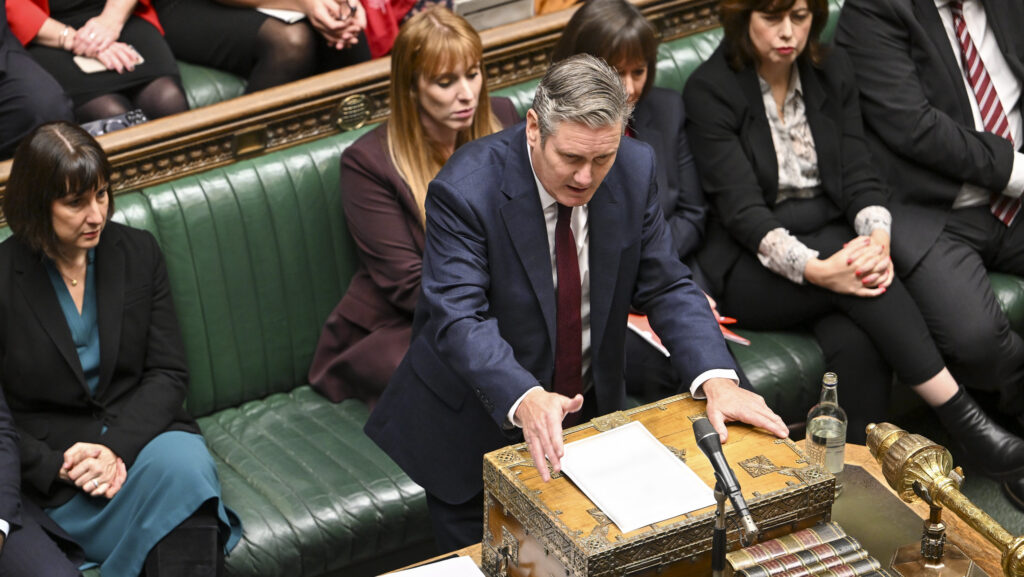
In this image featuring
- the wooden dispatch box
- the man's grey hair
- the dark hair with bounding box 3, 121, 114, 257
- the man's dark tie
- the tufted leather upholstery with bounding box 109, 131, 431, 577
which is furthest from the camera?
the tufted leather upholstery with bounding box 109, 131, 431, 577

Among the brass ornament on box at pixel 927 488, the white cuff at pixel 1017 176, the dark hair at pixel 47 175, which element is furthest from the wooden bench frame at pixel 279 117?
the brass ornament on box at pixel 927 488

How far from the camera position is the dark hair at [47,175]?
307 cm

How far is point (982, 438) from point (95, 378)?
8.10 ft

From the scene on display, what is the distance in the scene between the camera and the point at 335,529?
3316mm

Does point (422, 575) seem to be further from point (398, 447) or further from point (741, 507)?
point (741, 507)

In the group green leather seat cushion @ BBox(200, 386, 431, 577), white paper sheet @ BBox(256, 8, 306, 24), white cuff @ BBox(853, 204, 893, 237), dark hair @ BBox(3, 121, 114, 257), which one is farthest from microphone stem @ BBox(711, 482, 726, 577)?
white paper sheet @ BBox(256, 8, 306, 24)

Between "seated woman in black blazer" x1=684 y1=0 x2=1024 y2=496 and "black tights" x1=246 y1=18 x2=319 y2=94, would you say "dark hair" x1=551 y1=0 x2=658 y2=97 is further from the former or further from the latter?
"black tights" x1=246 y1=18 x2=319 y2=94

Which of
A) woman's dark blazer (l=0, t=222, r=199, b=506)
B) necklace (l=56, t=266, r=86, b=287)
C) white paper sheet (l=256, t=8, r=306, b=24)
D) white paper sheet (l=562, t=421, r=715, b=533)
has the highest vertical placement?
white paper sheet (l=256, t=8, r=306, b=24)

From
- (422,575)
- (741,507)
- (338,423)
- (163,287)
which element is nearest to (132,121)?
(163,287)

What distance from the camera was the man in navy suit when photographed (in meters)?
2.51

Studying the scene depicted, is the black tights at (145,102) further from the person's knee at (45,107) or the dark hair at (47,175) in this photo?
the dark hair at (47,175)

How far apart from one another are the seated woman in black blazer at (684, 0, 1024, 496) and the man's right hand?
5.40 feet

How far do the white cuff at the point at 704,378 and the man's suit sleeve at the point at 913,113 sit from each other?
1777 millimetres

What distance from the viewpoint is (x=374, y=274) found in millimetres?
3707
